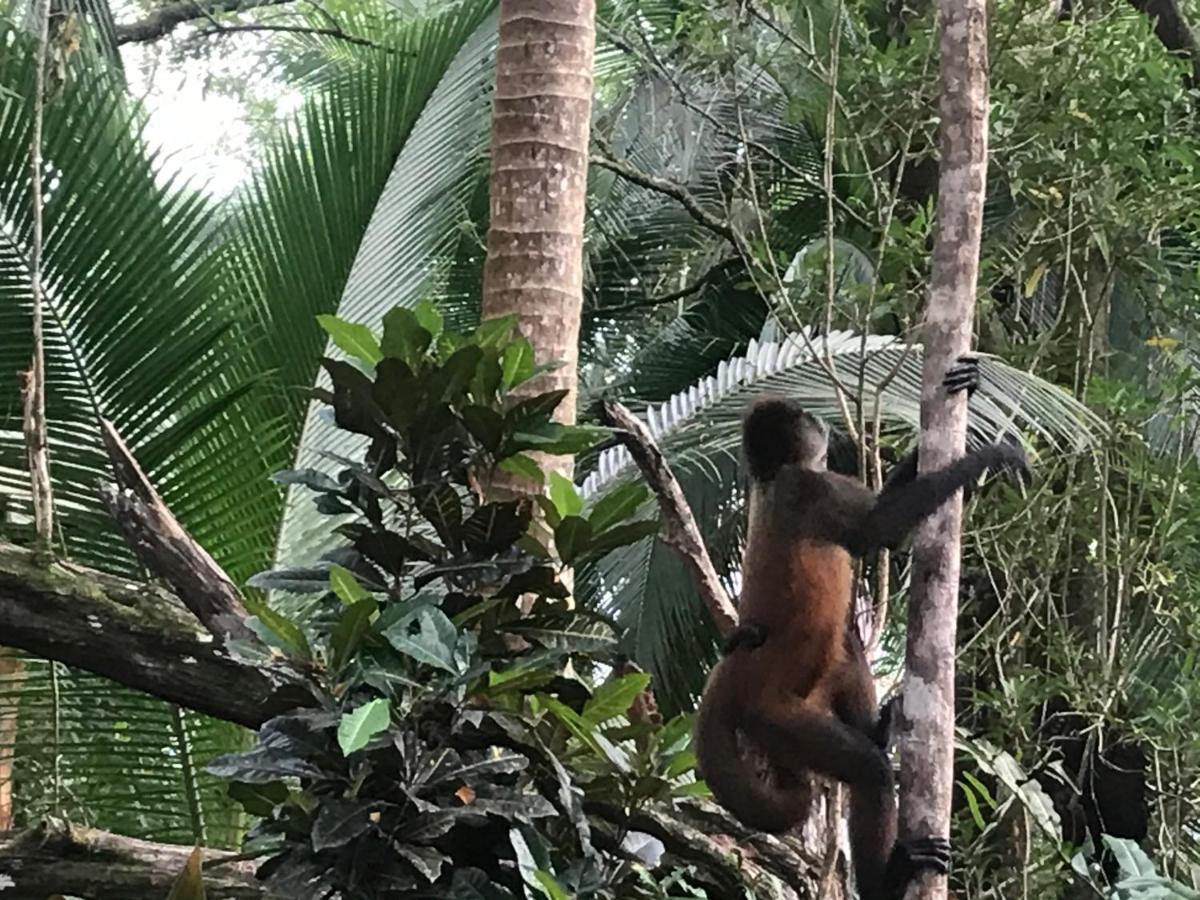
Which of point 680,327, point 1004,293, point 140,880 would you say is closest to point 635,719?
point 140,880

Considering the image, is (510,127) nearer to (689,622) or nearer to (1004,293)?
(1004,293)

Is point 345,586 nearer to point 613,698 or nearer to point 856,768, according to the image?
point 613,698

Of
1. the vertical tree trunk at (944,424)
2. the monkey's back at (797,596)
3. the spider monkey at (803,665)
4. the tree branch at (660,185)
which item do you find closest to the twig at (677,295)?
the tree branch at (660,185)

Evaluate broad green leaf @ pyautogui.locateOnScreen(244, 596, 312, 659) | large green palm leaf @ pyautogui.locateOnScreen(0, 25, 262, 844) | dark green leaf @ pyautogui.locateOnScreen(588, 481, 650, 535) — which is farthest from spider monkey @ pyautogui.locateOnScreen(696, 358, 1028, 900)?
large green palm leaf @ pyautogui.locateOnScreen(0, 25, 262, 844)

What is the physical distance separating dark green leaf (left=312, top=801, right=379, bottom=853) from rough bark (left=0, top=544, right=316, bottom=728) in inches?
39.1

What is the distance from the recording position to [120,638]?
3812 mm

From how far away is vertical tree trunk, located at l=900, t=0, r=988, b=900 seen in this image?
2869 millimetres

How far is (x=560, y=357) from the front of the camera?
3.95 meters

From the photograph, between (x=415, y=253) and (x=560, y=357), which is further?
(x=415, y=253)

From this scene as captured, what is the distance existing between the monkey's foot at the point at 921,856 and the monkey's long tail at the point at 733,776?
1.85 feet

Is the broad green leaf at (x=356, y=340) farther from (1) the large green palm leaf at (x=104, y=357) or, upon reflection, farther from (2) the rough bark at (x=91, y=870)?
(1) the large green palm leaf at (x=104, y=357)

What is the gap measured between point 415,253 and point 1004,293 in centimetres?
242

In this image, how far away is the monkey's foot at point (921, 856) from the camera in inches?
116

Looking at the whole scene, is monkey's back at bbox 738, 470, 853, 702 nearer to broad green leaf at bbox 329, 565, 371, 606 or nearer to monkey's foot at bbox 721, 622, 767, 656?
monkey's foot at bbox 721, 622, 767, 656
